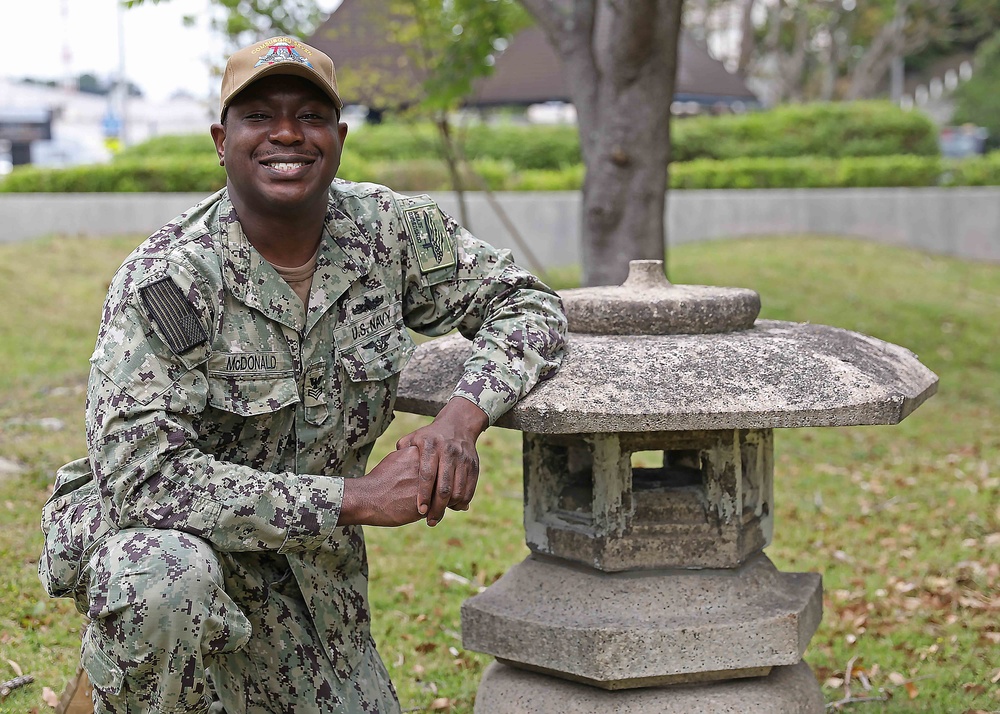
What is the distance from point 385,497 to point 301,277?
633mm

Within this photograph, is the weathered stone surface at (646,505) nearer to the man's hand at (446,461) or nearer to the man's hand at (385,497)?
the man's hand at (446,461)

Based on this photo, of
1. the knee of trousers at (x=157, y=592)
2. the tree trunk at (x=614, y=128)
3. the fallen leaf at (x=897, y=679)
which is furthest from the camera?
the tree trunk at (x=614, y=128)

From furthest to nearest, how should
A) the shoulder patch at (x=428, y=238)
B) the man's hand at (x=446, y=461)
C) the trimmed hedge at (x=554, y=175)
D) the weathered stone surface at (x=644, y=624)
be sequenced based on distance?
the trimmed hedge at (x=554, y=175), the shoulder patch at (x=428, y=238), the weathered stone surface at (x=644, y=624), the man's hand at (x=446, y=461)

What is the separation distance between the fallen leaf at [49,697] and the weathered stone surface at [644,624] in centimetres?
138

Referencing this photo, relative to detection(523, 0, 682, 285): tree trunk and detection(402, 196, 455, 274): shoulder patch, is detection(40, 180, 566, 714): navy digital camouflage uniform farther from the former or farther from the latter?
detection(523, 0, 682, 285): tree trunk

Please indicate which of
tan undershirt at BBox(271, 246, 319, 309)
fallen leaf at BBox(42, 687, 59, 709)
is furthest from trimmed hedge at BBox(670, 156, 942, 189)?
tan undershirt at BBox(271, 246, 319, 309)

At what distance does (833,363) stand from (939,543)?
3211mm

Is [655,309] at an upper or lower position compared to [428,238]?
lower

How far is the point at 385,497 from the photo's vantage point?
2.30m

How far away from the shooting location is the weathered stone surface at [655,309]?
2.83 m

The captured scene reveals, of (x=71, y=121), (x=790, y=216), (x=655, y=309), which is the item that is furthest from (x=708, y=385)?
(x=71, y=121)

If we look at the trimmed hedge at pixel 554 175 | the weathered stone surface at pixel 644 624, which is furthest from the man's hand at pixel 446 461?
the trimmed hedge at pixel 554 175

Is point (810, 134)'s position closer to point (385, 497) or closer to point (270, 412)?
point (270, 412)

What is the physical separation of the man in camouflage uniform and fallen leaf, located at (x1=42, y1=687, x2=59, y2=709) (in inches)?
32.0
